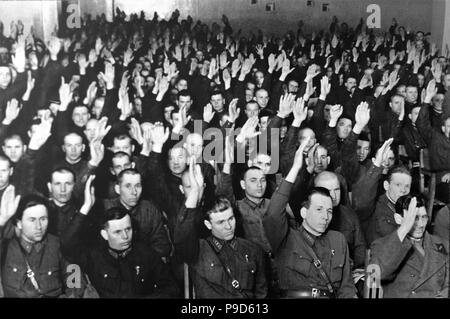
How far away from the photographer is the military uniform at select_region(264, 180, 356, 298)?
153 inches

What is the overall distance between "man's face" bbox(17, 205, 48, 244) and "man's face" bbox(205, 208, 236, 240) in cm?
100

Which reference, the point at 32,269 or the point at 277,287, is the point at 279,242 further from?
the point at 32,269

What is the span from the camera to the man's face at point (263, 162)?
4008 mm

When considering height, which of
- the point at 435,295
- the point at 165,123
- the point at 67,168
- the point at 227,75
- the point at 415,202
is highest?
the point at 227,75

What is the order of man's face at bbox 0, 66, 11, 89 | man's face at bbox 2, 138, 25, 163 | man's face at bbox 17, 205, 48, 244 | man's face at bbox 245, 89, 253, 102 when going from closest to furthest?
man's face at bbox 17, 205, 48, 244 → man's face at bbox 2, 138, 25, 163 → man's face at bbox 0, 66, 11, 89 → man's face at bbox 245, 89, 253, 102

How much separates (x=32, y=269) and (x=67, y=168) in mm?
654

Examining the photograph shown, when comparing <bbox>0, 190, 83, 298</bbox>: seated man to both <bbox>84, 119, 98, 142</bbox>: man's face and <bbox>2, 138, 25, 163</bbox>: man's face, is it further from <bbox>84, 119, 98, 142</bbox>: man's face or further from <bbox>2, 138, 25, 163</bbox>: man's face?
<bbox>84, 119, 98, 142</bbox>: man's face

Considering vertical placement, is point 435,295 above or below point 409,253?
below

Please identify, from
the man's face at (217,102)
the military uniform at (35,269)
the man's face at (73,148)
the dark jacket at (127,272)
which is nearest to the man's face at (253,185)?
the man's face at (217,102)

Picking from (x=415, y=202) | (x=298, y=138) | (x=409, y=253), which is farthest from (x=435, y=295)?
(x=298, y=138)

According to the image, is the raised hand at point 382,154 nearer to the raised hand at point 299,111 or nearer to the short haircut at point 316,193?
the short haircut at point 316,193

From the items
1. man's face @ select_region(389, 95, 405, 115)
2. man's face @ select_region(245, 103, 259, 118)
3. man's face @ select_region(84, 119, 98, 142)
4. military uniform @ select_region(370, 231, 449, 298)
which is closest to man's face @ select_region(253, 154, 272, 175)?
man's face @ select_region(245, 103, 259, 118)

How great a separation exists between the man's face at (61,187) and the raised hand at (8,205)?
0.22 meters

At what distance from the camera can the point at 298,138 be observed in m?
4.05
